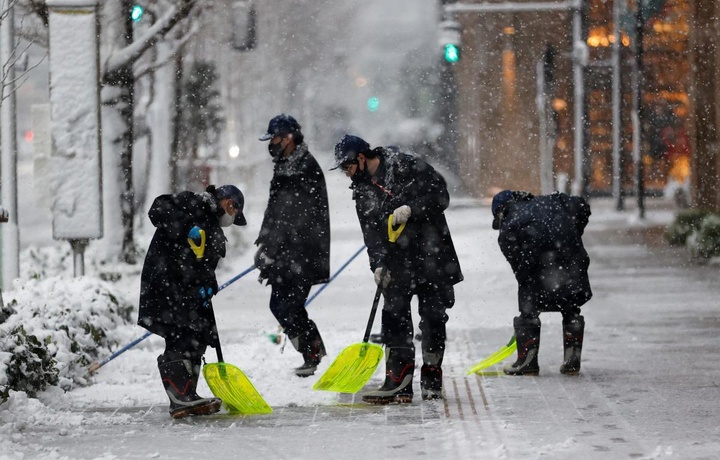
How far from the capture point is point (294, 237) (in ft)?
32.4

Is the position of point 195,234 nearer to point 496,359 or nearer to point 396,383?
point 396,383

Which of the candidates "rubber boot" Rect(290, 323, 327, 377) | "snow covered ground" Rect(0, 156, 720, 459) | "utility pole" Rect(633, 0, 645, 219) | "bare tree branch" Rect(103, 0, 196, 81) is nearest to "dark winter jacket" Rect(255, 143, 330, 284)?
"rubber boot" Rect(290, 323, 327, 377)

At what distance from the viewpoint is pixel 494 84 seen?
137 feet

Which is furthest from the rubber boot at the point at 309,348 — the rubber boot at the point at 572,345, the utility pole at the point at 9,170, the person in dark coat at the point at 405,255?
the utility pole at the point at 9,170

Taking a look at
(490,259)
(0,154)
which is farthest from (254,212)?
(0,154)

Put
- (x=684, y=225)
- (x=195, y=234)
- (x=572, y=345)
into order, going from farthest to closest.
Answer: (x=684, y=225), (x=572, y=345), (x=195, y=234)

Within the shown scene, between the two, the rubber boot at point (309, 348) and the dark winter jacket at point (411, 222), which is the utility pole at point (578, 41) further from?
the dark winter jacket at point (411, 222)

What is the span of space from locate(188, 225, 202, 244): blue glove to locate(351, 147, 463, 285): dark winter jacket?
1105 mm

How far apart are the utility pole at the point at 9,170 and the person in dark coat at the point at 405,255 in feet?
18.0

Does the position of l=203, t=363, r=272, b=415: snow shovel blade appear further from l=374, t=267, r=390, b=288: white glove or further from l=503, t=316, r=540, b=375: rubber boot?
l=503, t=316, r=540, b=375: rubber boot

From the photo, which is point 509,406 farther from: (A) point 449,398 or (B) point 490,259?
(B) point 490,259

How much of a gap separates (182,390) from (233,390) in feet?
1.01

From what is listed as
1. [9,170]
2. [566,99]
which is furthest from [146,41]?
[566,99]

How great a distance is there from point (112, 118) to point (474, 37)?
26.3m
